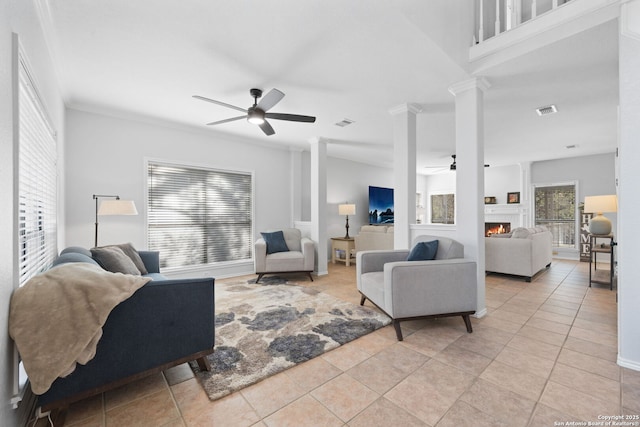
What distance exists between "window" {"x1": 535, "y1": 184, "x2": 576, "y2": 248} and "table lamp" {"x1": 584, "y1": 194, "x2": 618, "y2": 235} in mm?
3376

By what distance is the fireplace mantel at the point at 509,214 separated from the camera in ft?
24.6

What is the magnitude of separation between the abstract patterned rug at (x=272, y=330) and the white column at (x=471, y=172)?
1.19m

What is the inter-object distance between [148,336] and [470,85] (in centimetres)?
357

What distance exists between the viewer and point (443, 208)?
954 centimetres

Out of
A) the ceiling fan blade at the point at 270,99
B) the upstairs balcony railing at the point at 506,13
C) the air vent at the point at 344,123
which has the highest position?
the upstairs balcony railing at the point at 506,13

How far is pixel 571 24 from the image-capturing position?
2176mm

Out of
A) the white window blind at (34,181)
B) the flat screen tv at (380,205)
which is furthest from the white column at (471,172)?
the flat screen tv at (380,205)

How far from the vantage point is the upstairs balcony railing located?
2.48 metres

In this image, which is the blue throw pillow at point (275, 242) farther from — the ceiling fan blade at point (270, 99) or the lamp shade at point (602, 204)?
the lamp shade at point (602, 204)

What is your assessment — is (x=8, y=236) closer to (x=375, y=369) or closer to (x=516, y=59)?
(x=375, y=369)

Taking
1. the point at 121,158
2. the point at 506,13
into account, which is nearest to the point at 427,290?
Answer: the point at 506,13

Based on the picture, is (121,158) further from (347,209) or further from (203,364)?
(347,209)

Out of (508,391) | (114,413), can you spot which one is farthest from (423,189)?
(114,413)

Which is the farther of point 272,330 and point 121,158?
point 121,158
